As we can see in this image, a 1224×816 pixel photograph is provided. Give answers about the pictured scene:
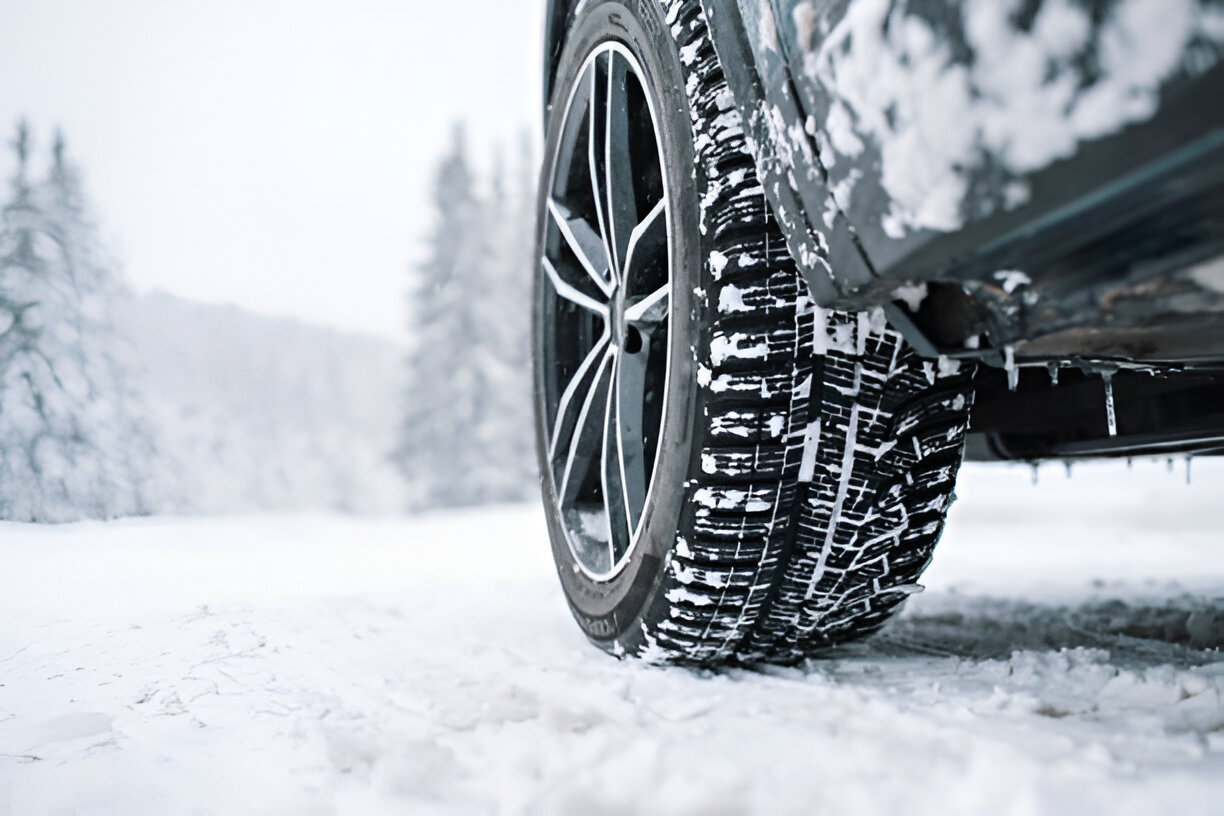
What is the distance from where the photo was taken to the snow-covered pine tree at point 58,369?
148 centimetres

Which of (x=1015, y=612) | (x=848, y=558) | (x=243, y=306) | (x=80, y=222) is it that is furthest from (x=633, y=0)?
(x=1015, y=612)

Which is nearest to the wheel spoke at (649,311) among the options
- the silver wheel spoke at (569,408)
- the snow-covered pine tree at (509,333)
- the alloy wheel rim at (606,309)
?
the alloy wheel rim at (606,309)

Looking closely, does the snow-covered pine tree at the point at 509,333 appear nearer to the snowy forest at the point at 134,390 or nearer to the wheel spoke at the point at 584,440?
the snowy forest at the point at 134,390

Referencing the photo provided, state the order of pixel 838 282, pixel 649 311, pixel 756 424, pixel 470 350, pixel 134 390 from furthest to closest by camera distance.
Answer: pixel 470 350
pixel 134 390
pixel 649 311
pixel 756 424
pixel 838 282

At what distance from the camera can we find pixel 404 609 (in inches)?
69.5

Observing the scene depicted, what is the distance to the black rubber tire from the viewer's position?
0.97 meters

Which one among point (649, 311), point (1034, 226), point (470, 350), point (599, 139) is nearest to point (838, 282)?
point (1034, 226)

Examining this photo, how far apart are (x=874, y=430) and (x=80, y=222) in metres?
1.65

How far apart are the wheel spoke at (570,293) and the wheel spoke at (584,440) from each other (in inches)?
3.9

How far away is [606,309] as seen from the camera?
4.55ft

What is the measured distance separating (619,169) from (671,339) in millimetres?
397

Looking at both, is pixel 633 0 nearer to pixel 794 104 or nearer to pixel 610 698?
pixel 794 104

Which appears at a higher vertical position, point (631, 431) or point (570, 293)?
point (570, 293)

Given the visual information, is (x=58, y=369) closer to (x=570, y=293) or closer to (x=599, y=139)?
(x=570, y=293)
